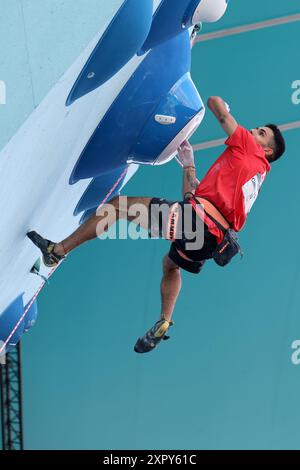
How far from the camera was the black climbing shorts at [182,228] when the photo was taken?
15.4ft

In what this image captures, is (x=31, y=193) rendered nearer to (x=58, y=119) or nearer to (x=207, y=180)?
(x=58, y=119)

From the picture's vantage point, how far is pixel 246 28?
7781 millimetres

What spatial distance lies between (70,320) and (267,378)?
1.66 m

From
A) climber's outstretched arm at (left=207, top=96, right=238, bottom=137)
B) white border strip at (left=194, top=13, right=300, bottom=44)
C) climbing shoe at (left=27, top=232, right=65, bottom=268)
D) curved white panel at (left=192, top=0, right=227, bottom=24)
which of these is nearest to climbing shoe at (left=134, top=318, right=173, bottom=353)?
climbing shoe at (left=27, top=232, right=65, bottom=268)

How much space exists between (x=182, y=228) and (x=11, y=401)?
5.19 meters

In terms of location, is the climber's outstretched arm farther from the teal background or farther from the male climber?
the teal background

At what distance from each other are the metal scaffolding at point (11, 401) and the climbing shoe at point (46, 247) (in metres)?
4.62

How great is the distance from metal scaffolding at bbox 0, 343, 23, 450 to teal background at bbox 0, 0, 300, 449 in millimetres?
87

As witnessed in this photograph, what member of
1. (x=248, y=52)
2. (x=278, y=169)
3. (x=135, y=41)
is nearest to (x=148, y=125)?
(x=135, y=41)

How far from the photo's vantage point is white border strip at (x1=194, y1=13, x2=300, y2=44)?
7.77m

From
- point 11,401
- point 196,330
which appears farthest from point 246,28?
point 11,401

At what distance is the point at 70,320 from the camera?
8906mm

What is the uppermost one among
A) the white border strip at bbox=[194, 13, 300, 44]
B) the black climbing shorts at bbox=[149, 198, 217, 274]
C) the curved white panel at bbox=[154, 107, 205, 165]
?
the white border strip at bbox=[194, 13, 300, 44]

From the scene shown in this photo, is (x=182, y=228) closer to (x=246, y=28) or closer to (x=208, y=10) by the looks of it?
(x=208, y=10)
